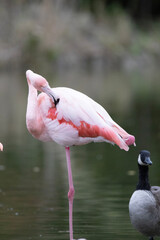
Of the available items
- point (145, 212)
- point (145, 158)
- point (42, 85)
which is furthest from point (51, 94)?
point (145, 212)

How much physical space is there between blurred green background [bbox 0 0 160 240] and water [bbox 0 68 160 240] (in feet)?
0.04

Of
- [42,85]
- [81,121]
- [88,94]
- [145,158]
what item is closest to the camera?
[145,158]

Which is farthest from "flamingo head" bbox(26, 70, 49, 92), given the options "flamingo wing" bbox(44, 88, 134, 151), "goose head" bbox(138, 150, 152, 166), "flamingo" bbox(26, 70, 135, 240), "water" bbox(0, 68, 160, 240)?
"water" bbox(0, 68, 160, 240)

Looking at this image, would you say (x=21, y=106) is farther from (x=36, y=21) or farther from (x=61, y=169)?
(x=36, y=21)

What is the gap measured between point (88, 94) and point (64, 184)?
14.0 m

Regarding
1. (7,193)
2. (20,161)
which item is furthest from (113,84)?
(7,193)

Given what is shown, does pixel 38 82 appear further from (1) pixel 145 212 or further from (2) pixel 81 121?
(1) pixel 145 212

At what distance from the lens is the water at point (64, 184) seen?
24.6 ft

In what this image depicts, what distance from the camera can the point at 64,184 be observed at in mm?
10078

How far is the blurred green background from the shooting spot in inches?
319

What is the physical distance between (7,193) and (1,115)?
10.00m

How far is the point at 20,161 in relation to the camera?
12.1 m

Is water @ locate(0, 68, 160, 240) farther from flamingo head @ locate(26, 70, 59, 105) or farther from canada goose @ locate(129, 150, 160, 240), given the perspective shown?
flamingo head @ locate(26, 70, 59, 105)

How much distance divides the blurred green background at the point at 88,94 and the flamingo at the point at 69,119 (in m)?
0.73
